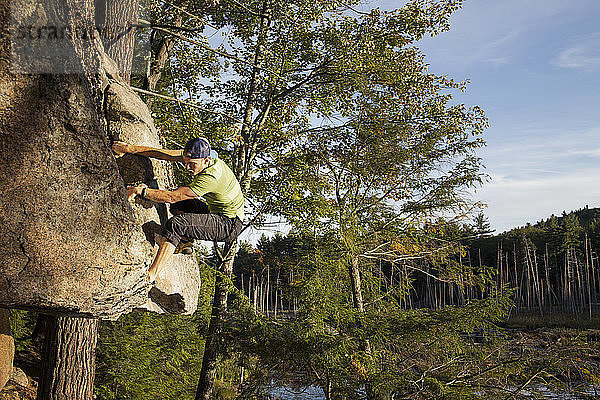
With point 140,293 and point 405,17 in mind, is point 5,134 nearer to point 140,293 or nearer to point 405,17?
point 140,293

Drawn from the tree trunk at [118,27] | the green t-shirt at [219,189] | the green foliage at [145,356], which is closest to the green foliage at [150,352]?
the green foliage at [145,356]

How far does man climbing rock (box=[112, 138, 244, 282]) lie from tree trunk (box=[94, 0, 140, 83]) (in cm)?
206

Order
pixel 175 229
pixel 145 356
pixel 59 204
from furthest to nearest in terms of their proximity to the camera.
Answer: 1. pixel 145 356
2. pixel 175 229
3. pixel 59 204

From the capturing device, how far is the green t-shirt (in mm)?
5000

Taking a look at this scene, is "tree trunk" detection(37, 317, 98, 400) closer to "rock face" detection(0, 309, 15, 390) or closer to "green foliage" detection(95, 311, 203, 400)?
"rock face" detection(0, 309, 15, 390)

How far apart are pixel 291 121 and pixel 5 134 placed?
9225 mm

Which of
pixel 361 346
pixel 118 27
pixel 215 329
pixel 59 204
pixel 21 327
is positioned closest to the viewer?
pixel 59 204

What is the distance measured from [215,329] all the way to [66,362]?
121 inches

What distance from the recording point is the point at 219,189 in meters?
5.18

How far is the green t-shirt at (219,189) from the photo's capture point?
16.4ft

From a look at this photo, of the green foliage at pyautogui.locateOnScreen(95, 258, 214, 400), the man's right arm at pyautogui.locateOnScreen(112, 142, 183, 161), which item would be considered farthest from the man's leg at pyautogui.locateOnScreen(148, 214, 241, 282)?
the green foliage at pyautogui.locateOnScreen(95, 258, 214, 400)

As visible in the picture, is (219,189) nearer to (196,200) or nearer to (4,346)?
(196,200)

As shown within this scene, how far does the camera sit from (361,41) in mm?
12273

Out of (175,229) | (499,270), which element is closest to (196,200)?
(175,229)
